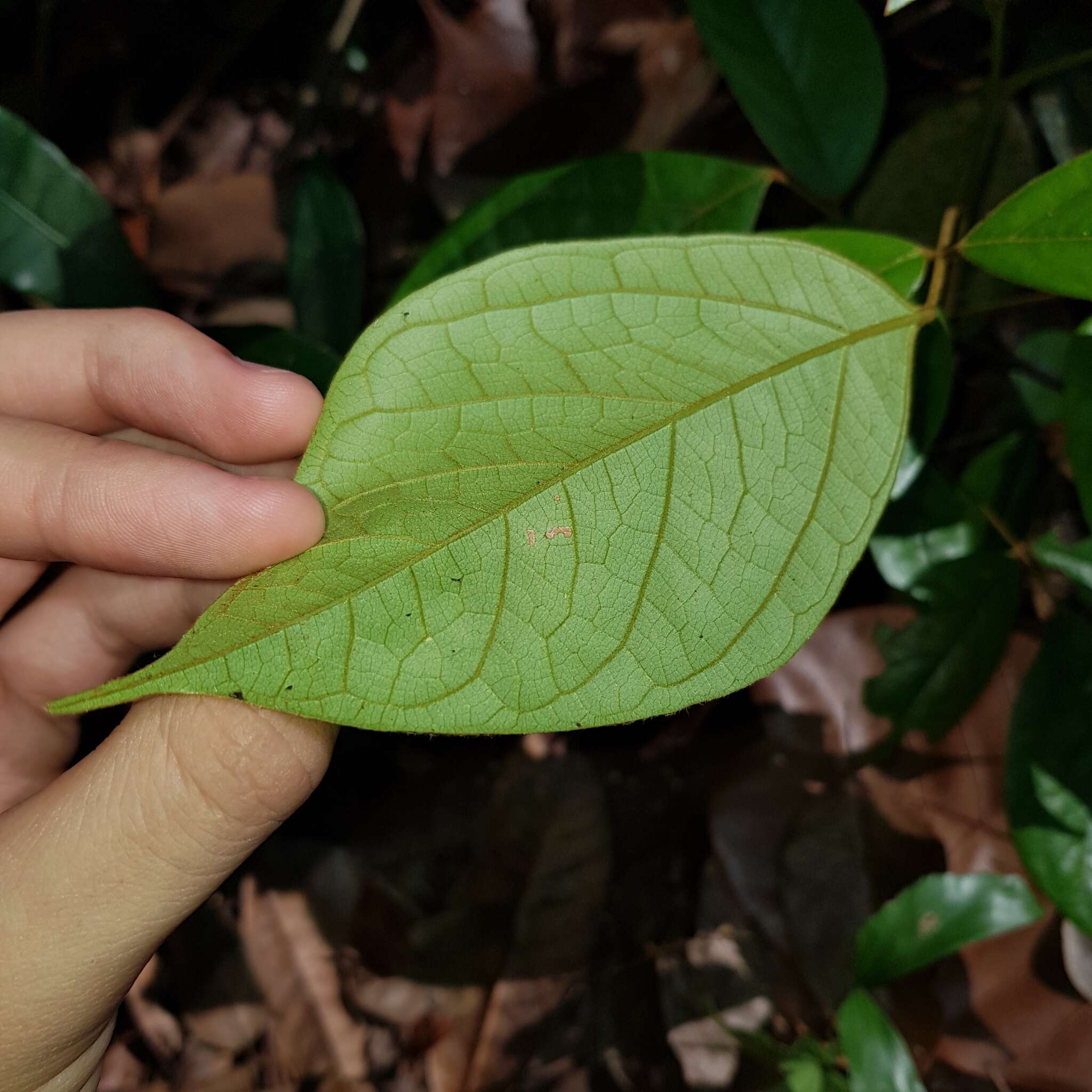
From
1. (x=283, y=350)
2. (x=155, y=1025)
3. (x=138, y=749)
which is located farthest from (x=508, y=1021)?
(x=283, y=350)

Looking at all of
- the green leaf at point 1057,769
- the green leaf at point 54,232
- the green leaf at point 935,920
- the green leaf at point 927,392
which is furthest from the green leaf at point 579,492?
the green leaf at point 54,232

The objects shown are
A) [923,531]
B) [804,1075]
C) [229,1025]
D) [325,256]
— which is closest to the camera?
[923,531]

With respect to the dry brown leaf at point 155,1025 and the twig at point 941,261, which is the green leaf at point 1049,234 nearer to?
the twig at point 941,261

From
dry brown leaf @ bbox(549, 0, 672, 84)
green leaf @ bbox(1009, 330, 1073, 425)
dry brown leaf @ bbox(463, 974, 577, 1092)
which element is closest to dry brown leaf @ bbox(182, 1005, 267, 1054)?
dry brown leaf @ bbox(463, 974, 577, 1092)

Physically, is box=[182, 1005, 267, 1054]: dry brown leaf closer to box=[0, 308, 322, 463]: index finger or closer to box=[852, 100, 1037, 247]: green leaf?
box=[0, 308, 322, 463]: index finger

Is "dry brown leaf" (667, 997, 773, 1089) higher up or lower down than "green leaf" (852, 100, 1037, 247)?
lower down

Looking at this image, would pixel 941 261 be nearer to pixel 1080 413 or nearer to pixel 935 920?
pixel 1080 413
